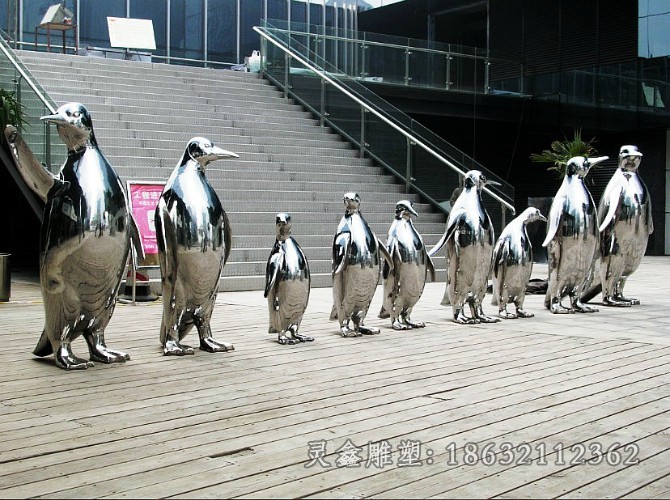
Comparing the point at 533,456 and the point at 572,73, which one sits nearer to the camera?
the point at 533,456

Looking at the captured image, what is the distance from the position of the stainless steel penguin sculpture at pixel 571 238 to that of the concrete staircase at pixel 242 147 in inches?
157

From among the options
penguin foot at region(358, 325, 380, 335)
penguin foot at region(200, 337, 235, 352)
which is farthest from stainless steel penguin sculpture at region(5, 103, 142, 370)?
penguin foot at region(358, 325, 380, 335)

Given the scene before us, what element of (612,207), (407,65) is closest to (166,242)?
(612,207)

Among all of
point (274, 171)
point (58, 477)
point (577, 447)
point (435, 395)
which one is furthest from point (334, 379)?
point (274, 171)

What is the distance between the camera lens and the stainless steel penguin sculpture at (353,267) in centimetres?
725

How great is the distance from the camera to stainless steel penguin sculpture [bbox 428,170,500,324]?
26.8ft

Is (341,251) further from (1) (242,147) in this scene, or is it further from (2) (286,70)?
(2) (286,70)

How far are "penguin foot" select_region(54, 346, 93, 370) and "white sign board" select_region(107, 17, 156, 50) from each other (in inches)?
691

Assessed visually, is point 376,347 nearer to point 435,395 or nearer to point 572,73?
point 435,395

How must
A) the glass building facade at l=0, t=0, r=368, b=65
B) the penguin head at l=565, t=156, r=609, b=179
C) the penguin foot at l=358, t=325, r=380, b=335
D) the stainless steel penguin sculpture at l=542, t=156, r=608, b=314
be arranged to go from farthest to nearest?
1. the glass building facade at l=0, t=0, r=368, b=65
2. the penguin head at l=565, t=156, r=609, b=179
3. the stainless steel penguin sculpture at l=542, t=156, r=608, b=314
4. the penguin foot at l=358, t=325, r=380, b=335

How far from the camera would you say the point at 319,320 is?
28.2ft

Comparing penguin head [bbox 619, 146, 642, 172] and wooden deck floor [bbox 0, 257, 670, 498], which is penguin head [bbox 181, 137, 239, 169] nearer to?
wooden deck floor [bbox 0, 257, 670, 498]

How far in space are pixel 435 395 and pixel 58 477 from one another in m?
2.29

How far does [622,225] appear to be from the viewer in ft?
33.1
